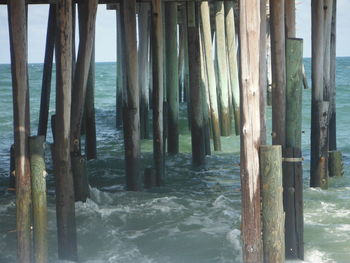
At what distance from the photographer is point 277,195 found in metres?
5.42

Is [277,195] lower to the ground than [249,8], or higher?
lower

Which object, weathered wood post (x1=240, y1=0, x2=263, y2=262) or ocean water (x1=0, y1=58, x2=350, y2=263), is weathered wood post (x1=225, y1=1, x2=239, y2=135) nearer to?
ocean water (x1=0, y1=58, x2=350, y2=263)

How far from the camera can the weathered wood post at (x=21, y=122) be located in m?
5.68

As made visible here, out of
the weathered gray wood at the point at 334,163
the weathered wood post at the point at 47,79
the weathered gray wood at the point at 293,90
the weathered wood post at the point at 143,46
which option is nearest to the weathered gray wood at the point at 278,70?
the weathered gray wood at the point at 293,90

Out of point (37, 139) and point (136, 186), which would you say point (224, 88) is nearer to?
point (136, 186)

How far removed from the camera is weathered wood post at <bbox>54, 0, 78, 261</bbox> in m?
5.81

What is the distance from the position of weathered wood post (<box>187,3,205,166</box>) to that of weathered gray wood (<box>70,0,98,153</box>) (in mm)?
3263

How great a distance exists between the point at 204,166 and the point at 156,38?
2.66 meters

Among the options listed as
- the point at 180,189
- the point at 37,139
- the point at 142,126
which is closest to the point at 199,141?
the point at 180,189

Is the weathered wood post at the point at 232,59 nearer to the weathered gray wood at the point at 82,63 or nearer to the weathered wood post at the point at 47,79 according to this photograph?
the weathered wood post at the point at 47,79

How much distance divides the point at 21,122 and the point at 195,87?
5026 millimetres

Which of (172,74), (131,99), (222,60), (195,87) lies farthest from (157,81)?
Result: (222,60)

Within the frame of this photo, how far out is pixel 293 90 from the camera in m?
6.37

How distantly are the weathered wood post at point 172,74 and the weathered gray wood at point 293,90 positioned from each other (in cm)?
524
